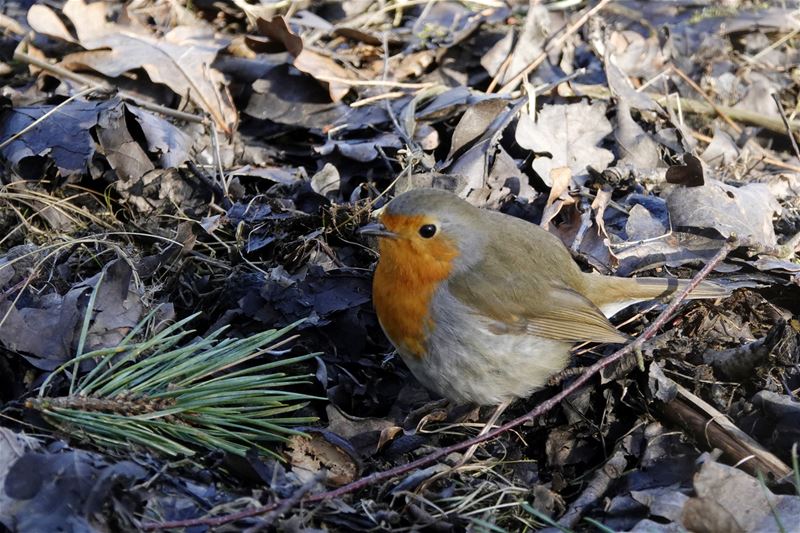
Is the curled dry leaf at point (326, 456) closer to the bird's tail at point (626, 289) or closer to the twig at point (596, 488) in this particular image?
the twig at point (596, 488)

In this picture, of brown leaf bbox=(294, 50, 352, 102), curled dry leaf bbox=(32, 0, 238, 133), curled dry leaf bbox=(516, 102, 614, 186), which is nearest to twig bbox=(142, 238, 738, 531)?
curled dry leaf bbox=(516, 102, 614, 186)

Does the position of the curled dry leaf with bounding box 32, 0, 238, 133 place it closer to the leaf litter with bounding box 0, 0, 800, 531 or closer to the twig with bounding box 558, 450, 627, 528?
the leaf litter with bounding box 0, 0, 800, 531

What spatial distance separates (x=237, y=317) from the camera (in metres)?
3.73

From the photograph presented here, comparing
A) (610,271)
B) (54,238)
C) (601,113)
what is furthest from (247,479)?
(601,113)

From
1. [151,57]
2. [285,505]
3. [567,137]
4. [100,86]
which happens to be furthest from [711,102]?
[285,505]

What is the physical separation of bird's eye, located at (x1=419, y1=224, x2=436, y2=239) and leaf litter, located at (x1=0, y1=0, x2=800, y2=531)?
51 cm

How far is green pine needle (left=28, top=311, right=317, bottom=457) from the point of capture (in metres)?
2.74

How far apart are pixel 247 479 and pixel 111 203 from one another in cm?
206

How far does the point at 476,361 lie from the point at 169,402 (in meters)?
1.31

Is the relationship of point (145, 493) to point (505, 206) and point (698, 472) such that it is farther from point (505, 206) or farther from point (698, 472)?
point (505, 206)

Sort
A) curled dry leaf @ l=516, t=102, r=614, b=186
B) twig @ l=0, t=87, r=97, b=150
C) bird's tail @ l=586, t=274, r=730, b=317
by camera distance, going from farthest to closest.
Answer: curled dry leaf @ l=516, t=102, r=614, b=186 < twig @ l=0, t=87, r=97, b=150 < bird's tail @ l=586, t=274, r=730, b=317

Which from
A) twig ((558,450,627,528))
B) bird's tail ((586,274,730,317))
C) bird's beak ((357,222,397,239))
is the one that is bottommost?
twig ((558,450,627,528))

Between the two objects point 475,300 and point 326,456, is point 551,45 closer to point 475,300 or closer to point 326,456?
point 475,300

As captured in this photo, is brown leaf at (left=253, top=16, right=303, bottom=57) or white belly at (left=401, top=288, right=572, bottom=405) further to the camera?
brown leaf at (left=253, top=16, right=303, bottom=57)
